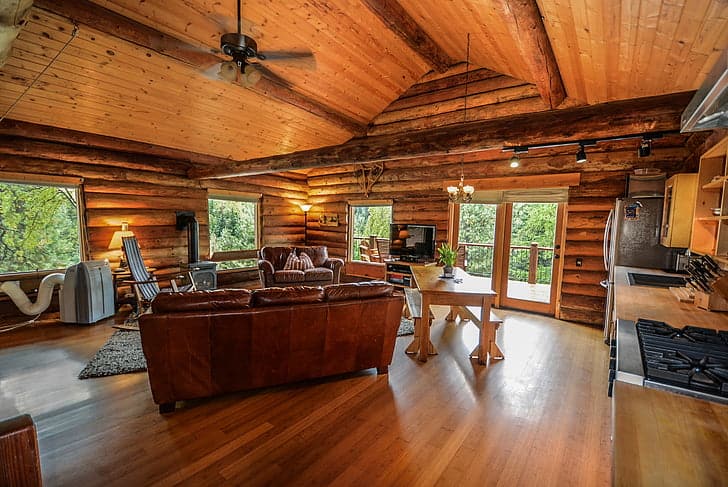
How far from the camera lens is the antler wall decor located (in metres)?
6.78

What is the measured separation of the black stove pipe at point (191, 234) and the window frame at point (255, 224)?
0.63 metres

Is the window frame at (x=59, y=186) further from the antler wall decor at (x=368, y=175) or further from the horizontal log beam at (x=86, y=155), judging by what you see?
the antler wall decor at (x=368, y=175)

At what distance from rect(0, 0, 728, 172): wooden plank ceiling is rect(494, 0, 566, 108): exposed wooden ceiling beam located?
0.04 feet

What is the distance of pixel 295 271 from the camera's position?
19.3 feet

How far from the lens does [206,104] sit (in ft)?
14.5

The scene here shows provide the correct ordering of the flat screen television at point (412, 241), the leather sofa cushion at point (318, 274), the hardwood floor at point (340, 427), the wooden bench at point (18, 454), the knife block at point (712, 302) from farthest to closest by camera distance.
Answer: the flat screen television at point (412, 241) → the leather sofa cushion at point (318, 274) → the knife block at point (712, 302) → the hardwood floor at point (340, 427) → the wooden bench at point (18, 454)

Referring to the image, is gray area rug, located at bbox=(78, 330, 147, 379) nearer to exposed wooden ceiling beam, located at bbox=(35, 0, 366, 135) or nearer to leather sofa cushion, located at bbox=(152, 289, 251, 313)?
leather sofa cushion, located at bbox=(152, 289, 251, 313)

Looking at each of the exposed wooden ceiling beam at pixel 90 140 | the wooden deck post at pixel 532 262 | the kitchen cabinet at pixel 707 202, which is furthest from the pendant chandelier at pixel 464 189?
the exposed wooden ceiling beam at pixel 90 140

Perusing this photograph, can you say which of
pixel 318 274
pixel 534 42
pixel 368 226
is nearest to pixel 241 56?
pixel 534 42

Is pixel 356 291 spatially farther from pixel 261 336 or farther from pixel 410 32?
pixel 410 32

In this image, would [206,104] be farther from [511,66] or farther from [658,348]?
[658,348]

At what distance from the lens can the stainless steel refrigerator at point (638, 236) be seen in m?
3.52

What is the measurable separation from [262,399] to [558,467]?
2110 millimetres

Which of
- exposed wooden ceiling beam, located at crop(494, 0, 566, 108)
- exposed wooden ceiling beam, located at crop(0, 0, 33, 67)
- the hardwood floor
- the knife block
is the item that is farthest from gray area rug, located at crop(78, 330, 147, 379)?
the knife block
